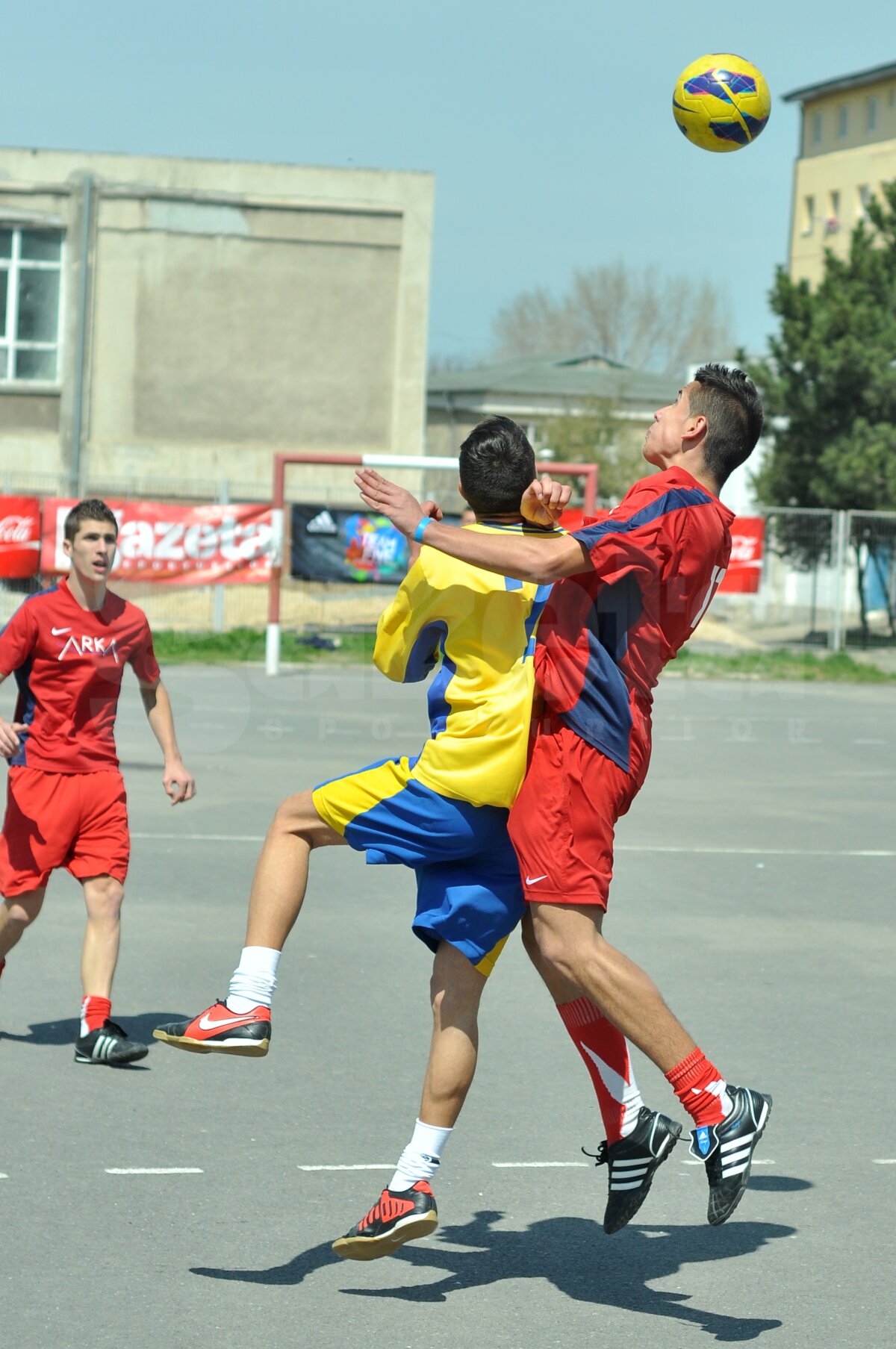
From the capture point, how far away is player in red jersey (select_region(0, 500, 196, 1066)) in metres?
6.69

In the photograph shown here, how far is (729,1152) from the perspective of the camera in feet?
14.1

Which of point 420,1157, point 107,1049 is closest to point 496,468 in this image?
point 420,1157

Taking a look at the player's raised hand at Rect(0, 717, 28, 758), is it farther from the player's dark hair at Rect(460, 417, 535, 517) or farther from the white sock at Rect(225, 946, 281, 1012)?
the player's dark hair at Rect(460, 417, 535, 517)

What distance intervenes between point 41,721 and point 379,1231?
129 inches

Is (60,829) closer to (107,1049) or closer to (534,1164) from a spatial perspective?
(107,1049)

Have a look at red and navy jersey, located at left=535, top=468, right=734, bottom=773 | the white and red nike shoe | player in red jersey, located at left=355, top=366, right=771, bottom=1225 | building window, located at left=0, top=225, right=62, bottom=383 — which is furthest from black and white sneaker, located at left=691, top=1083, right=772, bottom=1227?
building window, located at left=0, top=225, right=62, bottom=383

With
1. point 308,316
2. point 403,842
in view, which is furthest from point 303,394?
point 403,842

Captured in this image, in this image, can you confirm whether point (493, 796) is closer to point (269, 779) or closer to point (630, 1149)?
point (630, 1149)

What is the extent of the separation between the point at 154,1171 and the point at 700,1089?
5.74 ft

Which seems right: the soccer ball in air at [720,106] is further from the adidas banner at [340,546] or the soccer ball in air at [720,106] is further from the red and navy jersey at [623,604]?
the adidas banner at [340,546]

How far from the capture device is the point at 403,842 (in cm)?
447

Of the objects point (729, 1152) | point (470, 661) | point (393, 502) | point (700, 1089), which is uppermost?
point (393, 502)

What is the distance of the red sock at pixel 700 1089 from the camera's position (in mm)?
4328

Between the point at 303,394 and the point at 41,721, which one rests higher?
the point at 303,394
